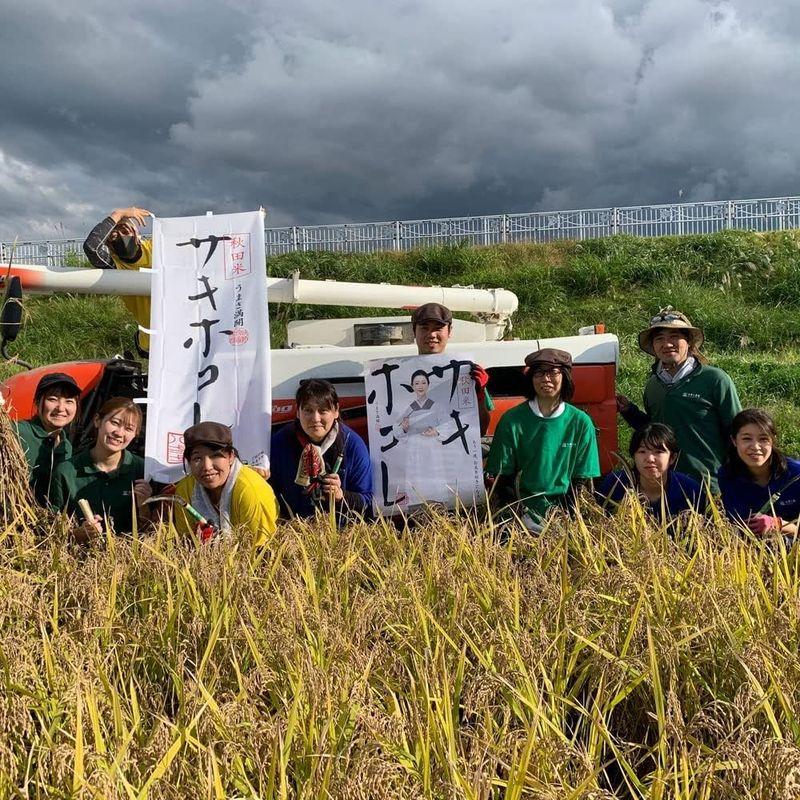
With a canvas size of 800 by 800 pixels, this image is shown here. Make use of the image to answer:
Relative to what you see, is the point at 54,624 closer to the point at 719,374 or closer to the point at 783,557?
the point at 783,557

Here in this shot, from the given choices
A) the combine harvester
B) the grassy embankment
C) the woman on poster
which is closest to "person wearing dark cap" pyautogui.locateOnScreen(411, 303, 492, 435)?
the woman on poster

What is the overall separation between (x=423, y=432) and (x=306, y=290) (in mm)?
2207

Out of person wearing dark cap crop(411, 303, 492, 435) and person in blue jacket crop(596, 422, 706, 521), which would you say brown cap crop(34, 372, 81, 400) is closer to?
person wearing dark cap crop(411, 303, 492, 435)

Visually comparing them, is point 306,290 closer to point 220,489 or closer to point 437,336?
point 437,336

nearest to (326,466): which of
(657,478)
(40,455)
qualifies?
(40,455)

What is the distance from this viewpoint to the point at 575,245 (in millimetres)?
17078

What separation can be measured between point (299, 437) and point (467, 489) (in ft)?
3.34

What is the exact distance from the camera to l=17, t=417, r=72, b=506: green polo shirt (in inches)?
137

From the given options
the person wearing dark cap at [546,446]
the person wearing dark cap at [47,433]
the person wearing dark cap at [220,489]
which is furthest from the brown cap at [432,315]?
the person wearing dark cap at [47,433]

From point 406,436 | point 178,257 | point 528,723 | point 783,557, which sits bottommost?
point 528,723

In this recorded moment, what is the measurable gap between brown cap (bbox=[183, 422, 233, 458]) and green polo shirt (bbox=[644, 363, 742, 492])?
2.69 meters

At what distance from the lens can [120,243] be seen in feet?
16.8

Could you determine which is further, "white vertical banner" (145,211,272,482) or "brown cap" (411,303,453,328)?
"brown cap" (411,303,453,328)

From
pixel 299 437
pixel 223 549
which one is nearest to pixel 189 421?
pixel 299 437
